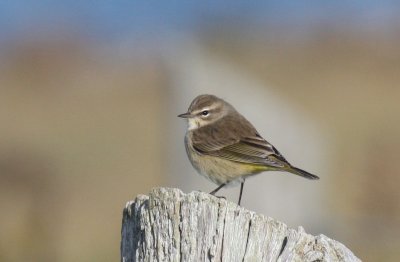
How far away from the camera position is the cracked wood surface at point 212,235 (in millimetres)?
5371

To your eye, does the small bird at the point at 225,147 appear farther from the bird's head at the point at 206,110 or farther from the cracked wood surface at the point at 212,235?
the cracked wood surface at the point at 212,235

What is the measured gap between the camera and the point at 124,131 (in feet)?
91.6

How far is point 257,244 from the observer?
542 centimetres

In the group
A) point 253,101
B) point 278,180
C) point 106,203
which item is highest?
point 253,101

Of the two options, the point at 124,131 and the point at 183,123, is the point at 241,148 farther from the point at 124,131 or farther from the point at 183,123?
the point at 124,131

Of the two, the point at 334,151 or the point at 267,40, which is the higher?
the point at 267,40

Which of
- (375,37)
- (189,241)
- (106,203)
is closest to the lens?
(189,241)

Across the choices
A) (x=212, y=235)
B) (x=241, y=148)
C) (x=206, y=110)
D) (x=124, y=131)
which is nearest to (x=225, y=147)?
(x=241, y=148)

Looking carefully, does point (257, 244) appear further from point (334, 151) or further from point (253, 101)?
point (334, 151)

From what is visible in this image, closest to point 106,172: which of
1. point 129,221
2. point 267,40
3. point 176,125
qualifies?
point 176,125

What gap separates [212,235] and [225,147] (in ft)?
13.3

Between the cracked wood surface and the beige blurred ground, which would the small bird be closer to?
the cracked wood surface

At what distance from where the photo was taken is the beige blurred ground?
1531 centimetres

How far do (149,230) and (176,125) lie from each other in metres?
7.91
